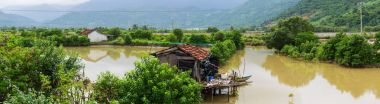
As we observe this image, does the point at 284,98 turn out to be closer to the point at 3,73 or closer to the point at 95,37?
the point at 3,73

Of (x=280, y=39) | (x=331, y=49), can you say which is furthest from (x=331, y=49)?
(x=280, y=39)

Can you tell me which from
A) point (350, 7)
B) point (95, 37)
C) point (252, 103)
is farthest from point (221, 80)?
point (350, 7)

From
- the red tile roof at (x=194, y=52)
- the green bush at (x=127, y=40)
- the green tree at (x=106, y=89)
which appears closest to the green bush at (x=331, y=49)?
the red tile roof at (x=194, y=52)

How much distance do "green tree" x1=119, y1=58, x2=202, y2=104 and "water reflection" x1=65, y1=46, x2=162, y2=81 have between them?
16.0m

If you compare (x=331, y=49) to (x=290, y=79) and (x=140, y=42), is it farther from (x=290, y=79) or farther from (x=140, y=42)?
(x=140, y=42)

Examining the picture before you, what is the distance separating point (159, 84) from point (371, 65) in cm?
2620

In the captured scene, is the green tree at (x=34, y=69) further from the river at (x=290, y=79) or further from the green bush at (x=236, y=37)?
the green bush at (x=236, y=37)

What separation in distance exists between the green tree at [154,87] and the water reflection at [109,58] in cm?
1600

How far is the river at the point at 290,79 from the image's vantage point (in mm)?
24547

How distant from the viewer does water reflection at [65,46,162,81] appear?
119 ft

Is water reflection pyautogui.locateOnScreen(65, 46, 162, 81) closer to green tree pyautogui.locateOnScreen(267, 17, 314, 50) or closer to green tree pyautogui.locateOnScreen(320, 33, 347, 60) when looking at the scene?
green tree pyautogui.locateOnScreen(267, 17, 314, 50)

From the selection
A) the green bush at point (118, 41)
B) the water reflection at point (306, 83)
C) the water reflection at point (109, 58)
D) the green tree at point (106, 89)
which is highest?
the green tree at point (106, 89)

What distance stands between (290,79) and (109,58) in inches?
857

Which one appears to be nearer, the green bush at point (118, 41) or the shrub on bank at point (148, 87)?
the shrub on bank at point (148, 87)
